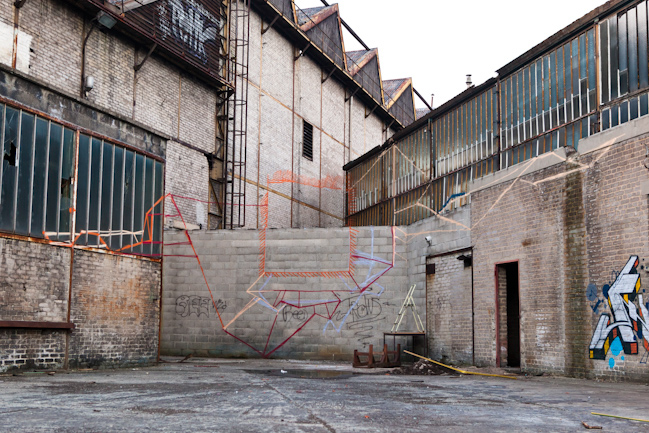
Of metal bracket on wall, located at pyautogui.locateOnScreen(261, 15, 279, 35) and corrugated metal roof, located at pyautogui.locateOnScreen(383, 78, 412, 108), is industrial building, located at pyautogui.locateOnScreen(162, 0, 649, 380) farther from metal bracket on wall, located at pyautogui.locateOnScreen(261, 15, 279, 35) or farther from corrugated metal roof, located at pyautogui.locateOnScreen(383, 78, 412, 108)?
corrugated metal roof, located at pyautogui.locateOnScreen(383, 78, 412, 108)

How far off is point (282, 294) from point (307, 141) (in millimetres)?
12060

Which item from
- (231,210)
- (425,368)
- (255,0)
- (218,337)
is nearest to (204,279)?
(218,337)

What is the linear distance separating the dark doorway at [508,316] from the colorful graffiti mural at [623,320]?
3.02 metres

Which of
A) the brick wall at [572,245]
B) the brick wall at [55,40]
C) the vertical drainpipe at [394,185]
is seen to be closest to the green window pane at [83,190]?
the brick wall at [55,40]

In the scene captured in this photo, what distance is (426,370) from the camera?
572 inches

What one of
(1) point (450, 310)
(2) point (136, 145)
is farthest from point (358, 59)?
(2) point (136, 145)

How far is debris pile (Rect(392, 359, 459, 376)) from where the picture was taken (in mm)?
14398

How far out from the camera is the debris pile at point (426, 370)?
1440 cm

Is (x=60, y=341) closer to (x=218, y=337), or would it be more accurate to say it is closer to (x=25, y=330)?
(x=25, y=330)

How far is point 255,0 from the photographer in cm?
2553

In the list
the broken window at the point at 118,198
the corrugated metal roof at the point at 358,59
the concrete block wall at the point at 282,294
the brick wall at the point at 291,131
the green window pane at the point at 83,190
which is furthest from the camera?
the corrugated metal roof at the point at 358,59

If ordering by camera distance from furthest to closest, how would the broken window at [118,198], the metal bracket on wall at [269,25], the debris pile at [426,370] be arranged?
the metal bracket on wall at [269,25] → the debris pile at [426,370] → the broken window at [118,198]

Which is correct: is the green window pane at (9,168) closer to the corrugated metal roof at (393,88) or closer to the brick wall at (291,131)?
the brick wall at (291,131)

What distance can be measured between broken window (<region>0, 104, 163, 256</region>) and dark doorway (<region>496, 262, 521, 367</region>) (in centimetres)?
851
